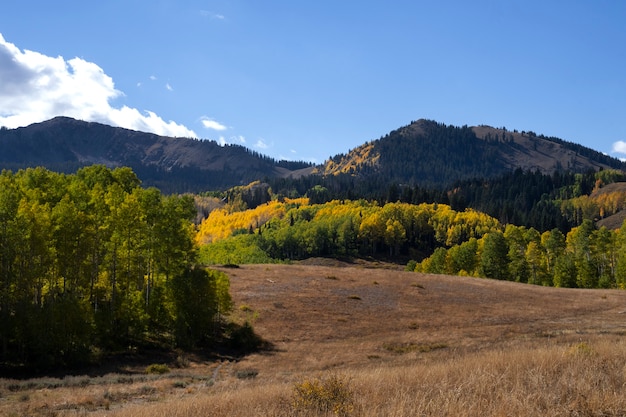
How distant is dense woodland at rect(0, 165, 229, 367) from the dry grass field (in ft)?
15.7

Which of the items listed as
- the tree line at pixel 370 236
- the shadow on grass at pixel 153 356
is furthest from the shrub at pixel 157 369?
the tree line at pixel 370 236

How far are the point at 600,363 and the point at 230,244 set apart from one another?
548 feet

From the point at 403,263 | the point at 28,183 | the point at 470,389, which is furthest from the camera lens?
the point at 403,263

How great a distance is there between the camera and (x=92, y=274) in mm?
38844

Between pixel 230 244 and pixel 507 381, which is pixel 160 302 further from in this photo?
pixel 230 244

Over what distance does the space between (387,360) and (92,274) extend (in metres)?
25.8

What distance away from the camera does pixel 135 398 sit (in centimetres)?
2142

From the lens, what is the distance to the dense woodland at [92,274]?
103 ft

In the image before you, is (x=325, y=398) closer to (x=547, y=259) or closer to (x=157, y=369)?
(x=157, y=369)

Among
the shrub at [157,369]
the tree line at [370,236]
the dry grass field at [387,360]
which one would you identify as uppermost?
the tree line at [370,236]

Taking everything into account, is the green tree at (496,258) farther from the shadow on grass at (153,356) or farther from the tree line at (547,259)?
the shadow on grass at (153,356)

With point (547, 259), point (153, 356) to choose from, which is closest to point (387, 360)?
point (153, 356)

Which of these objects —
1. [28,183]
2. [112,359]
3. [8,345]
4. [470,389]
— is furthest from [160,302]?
[470,389]

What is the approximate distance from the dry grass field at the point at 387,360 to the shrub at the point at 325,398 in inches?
1.3
